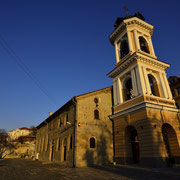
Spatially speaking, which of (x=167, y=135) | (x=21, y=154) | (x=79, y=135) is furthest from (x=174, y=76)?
(x=21, y=154)

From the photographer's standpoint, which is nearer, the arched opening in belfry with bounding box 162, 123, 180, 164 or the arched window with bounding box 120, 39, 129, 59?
the arched opening in belfry with bounding box 162, 123, 180, 164

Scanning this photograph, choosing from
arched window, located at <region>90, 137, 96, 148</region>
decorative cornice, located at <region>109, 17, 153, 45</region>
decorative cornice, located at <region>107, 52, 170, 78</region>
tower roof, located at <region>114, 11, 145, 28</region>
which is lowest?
arched window, located at <region>90, 137, 96, 148</region>

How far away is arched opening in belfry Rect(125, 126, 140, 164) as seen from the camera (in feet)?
47.5

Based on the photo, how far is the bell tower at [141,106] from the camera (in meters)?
12.1

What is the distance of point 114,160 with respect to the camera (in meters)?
15.2

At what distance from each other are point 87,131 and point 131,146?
4.95 metres

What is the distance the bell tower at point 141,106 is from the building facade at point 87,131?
3.33ft

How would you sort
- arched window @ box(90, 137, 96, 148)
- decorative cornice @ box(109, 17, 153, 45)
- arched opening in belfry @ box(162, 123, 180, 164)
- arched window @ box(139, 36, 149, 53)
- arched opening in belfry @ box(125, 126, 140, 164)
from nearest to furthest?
arched opening in belfry @ box(162, 123, 180, 164), arched opening in belfry @ box(125, 126, 140, 164), arched window @ box(90, 137, 96, 148), decorative cornice @ box(109, 17, 153, 45), arched window @ box(139, 36, 149, 53)

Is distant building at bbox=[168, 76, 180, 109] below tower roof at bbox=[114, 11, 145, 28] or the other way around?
below

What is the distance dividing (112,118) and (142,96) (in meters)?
5.05

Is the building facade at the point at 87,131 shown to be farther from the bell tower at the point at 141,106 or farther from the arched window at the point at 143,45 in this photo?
the arched window at the point at 143,45

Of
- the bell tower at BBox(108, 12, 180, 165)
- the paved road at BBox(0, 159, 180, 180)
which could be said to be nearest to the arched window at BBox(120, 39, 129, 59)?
the bell tower at BBox(108, 12, 180, 165)

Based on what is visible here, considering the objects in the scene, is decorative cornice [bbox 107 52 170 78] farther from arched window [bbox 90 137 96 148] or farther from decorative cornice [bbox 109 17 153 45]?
arched window [bbox 90 137 96 148]

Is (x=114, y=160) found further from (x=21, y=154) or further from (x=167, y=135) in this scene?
(x=21, y=154)
